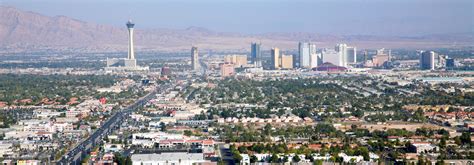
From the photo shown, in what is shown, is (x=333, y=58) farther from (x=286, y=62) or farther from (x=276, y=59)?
(x=276, y=59)

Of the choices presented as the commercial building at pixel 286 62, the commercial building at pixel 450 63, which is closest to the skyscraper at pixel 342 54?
the commercial building at pixel 286 62

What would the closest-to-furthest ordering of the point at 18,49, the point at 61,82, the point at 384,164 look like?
the point at 384,164, the point at 61,82, the point at 18,49

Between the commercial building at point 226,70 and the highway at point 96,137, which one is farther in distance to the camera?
the commercial building at point 226,70

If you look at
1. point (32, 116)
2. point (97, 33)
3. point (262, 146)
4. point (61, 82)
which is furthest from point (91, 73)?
point (97, 33)

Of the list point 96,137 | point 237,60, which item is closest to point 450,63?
point 237,60

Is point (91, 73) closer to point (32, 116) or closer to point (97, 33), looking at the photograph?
point (32, 116)

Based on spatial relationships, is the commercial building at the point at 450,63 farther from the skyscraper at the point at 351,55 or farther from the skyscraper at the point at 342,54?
the skyscraper at the point at 351,55
